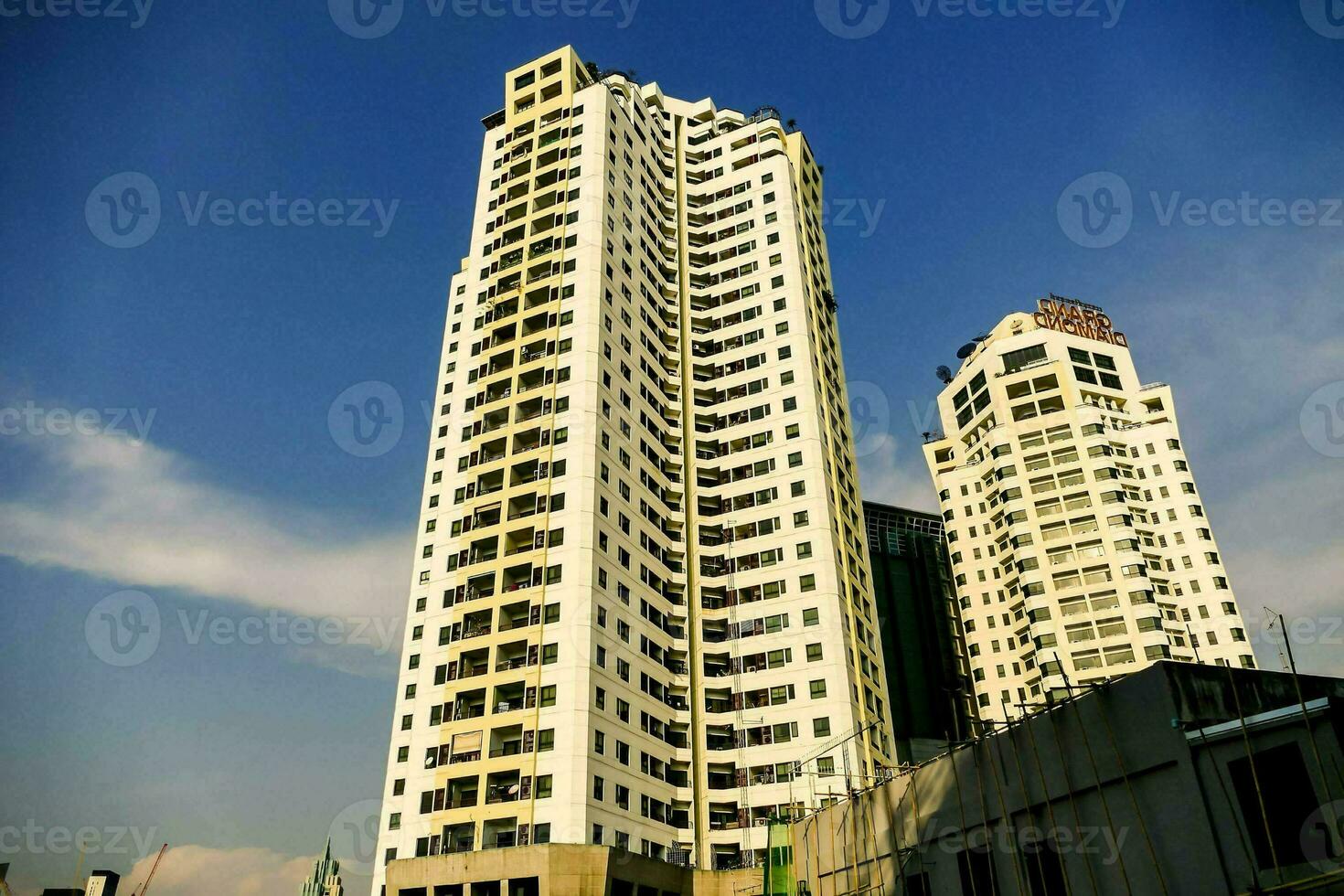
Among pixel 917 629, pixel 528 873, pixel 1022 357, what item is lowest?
pixel 528 873

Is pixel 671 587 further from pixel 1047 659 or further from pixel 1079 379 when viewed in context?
pixel 1079 379

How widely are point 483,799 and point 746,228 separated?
57813 mm

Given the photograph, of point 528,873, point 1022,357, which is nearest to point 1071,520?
point 1022,357

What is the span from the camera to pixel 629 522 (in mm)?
65375

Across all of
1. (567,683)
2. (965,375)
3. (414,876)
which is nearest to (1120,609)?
(965,375)

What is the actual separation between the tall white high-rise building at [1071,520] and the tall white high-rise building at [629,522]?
95.9 feet

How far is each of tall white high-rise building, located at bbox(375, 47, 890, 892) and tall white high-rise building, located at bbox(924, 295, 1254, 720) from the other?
29.2 meters

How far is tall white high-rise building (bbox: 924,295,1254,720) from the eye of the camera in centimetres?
9275

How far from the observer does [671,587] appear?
69.1 metres

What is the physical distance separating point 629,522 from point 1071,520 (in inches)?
2210

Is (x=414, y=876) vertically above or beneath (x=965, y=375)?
beneath

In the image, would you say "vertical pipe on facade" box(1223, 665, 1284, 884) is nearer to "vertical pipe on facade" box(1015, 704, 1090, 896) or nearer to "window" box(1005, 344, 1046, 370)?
"vertical pipe on facade" box(1015, 704, 1090, 896)

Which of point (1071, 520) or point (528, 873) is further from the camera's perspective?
point (1071, 520)

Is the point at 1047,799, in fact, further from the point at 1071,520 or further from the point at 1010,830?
the point at 1071,520
